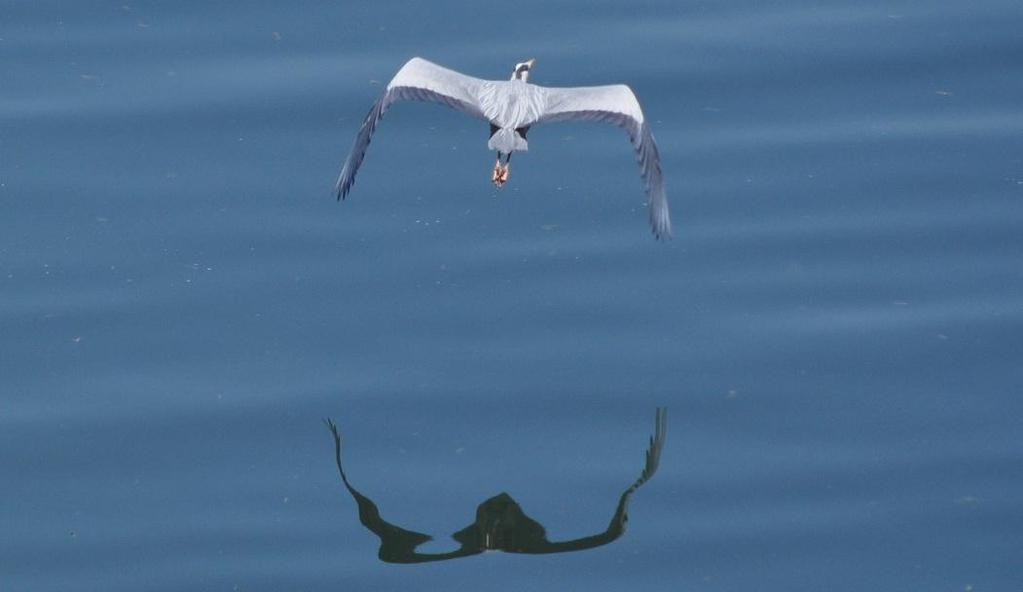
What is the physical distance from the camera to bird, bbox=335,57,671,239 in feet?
56.0

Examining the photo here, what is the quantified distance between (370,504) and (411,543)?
419mm

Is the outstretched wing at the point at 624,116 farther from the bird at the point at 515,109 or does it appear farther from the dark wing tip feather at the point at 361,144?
the dark wing tip feather at the point at 361,144

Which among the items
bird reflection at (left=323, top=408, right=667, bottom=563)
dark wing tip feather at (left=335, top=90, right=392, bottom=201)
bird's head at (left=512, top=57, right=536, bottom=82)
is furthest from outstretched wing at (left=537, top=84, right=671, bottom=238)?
bird reflection at (left=323, top=408, right=667, bottom=563)

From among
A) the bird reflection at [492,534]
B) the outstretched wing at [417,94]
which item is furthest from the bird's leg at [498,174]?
the bird reflection at [492,534]

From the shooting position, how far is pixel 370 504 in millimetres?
15289

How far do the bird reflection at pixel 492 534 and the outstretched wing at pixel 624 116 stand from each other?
245 cm

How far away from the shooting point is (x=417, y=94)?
1744cm

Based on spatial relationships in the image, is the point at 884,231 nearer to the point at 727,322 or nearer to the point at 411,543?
the point at 727,322

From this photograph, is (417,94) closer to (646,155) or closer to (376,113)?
(376,113)

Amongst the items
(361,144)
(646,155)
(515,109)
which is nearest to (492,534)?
(646,155)

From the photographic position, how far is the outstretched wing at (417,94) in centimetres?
1725

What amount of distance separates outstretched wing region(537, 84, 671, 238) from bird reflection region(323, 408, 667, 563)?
2.45 metres

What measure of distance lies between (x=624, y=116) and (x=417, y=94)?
1.43 metres

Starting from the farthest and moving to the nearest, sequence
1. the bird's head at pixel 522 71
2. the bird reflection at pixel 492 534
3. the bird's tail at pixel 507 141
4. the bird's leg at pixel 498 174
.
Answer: the bird's head at pixel 522 71
the bird's leg at pixel 498 174
the bird's tail at pixel 507 141
the bird reflection at pixel 492 534
